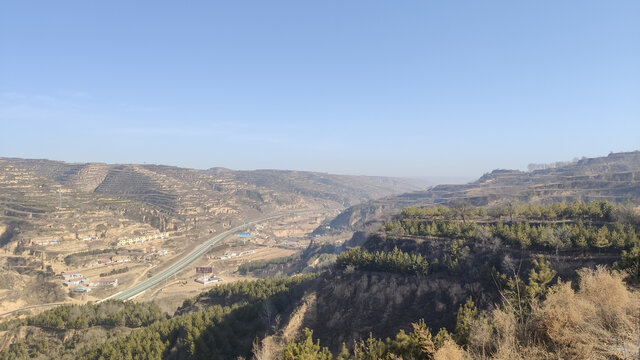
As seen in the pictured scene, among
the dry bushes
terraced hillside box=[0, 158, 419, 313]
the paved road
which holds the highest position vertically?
the dry bushes

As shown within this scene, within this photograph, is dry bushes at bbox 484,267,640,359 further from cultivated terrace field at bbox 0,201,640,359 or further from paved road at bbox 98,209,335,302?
paved road at bbox 98,209,335,302

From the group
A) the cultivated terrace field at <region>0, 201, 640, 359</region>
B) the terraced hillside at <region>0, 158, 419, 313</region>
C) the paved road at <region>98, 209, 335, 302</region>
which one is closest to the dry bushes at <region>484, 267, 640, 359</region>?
the cultivated terrace field at <region>0, 201, 640, 359</region>

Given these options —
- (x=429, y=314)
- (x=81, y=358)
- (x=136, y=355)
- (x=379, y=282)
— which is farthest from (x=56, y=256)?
(x=429, y=314)

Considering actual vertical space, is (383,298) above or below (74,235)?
above

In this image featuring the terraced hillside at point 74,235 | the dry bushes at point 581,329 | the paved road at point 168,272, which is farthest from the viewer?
the paved road at point 168,272

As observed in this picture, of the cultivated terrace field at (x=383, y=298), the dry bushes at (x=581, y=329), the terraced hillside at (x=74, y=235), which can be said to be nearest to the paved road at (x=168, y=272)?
the terraced hillside at (x=74, y=235)

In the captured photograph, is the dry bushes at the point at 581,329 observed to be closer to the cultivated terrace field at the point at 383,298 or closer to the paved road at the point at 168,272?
the cultivated terrace field at the point at 383,298

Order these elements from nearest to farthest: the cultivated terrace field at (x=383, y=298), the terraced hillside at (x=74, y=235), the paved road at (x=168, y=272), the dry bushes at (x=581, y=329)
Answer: the dry bushes at (x=581, y=329), the cultivated terrace field at (x=383, y=298), the terraced hillside at (x=74, y=235), the paved road at (x=168, y=272)

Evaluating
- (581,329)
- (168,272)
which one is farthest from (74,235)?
(581,329)

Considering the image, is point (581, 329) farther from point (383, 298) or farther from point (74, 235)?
→ point (74, 235)

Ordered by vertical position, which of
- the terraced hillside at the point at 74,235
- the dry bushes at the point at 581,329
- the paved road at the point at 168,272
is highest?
the dry bushes at the point at 581,329

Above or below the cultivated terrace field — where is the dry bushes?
above

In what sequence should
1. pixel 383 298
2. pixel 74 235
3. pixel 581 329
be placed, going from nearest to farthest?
pixel 581 329, pixel 383 298, pixel 74 235
